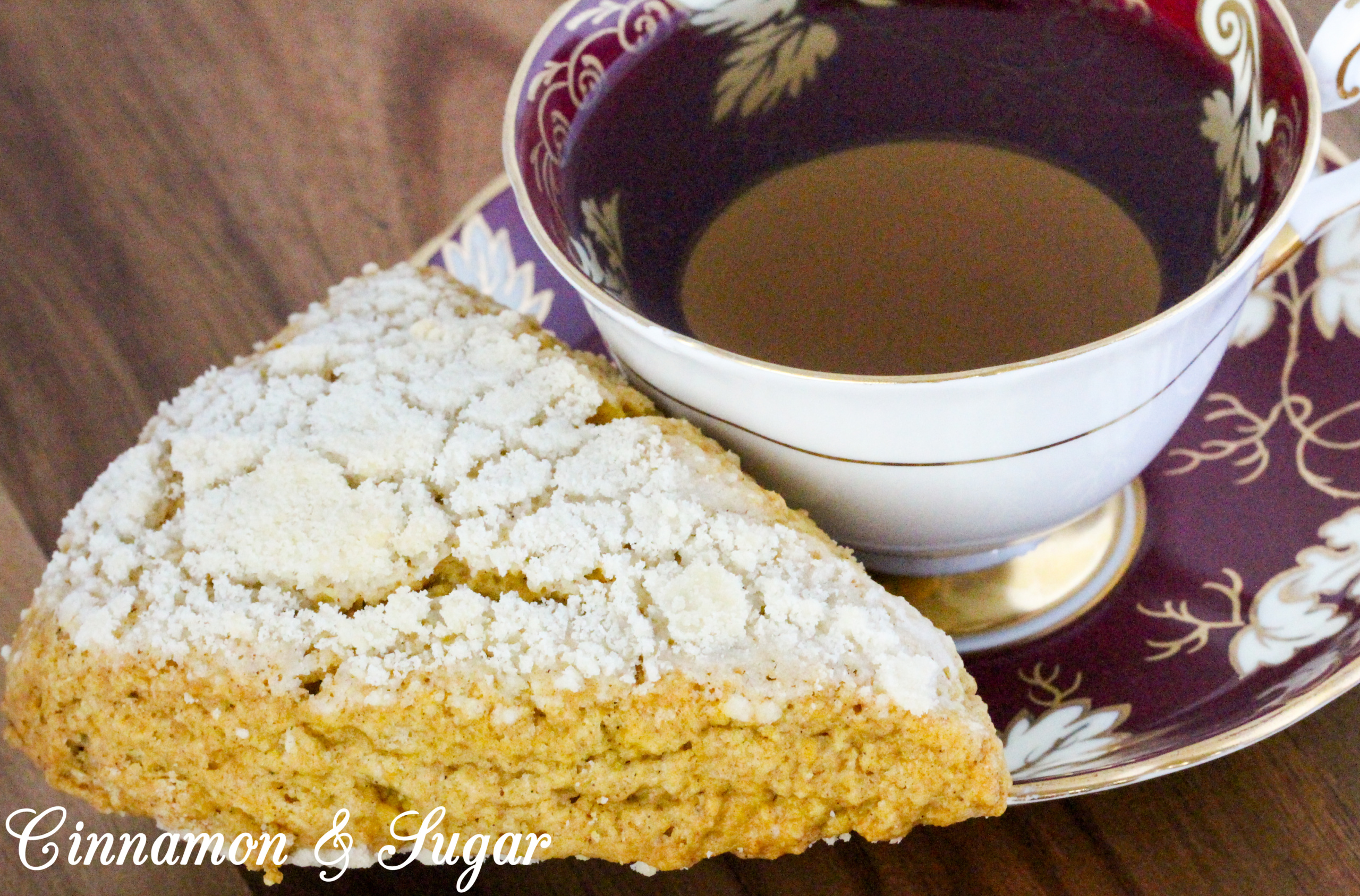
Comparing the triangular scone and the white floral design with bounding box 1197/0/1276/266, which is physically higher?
the white floral design with bounding box 1197/0/1276/266

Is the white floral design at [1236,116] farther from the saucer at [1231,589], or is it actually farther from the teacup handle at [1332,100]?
the saucer at [1231,589]

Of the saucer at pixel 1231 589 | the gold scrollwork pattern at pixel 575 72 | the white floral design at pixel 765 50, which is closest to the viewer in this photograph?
the saucer at pixel 1231 589

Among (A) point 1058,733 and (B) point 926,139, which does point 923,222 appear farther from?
(A) point 1058,733

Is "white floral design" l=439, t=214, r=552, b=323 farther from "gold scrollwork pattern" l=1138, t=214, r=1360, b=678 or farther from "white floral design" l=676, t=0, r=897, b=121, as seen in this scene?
"gold scrollwork pattern" l=1138, t=214, r=1360, b=678

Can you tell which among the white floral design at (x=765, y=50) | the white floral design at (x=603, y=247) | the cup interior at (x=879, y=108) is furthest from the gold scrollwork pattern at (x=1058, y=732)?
the white floral design at (x=765, y=50)

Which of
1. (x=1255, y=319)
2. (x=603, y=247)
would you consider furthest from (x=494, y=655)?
(x=1255, y=319)

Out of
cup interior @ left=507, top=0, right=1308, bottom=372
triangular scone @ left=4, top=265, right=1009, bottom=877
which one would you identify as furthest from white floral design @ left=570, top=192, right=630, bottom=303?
triangular scone @ left=4, top=265, right=1009, bottom=877

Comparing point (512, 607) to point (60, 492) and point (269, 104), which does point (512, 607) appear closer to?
point (60, 492)

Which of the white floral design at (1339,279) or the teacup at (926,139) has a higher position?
the teacup at (926,139)
